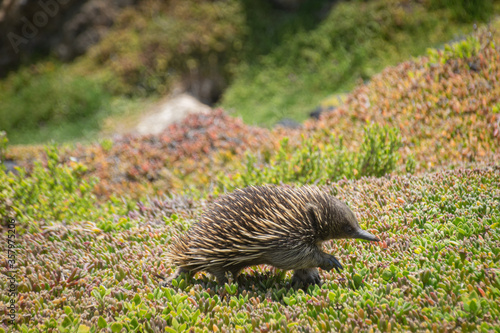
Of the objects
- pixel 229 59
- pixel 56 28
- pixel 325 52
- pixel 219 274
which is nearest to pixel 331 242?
pixel 219 274

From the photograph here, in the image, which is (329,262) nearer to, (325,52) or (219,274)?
(219,274)

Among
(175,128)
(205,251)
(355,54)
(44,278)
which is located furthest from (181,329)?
(355,54)

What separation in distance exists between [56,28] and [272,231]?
20060 millimetres

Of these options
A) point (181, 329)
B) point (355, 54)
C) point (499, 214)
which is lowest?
point (181, 329)

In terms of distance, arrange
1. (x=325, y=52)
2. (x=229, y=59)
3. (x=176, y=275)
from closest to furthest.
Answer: (x=176, y=275)
(x=325, y=52)
(x=229, y=59)

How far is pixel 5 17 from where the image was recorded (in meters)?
17.9

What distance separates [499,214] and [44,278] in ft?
15.3

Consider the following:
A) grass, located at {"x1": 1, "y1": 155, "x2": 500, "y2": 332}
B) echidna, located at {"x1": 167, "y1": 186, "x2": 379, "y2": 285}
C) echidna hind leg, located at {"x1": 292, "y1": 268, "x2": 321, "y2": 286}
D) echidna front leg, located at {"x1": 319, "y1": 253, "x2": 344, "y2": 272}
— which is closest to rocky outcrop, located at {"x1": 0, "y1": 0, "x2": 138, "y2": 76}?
grass, located at {"x1": 1, "y1": 155, "x2": 500, "y2": 332}

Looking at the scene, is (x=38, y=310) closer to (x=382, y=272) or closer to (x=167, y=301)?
(x=167, y=301)

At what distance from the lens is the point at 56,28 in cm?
1928

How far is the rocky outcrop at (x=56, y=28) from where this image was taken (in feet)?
60.9

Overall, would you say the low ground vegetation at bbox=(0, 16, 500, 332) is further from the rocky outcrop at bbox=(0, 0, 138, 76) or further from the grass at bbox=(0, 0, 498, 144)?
the rocky outcrop at bbox=(0, 0, 138, 76)

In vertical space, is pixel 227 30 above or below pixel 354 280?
above

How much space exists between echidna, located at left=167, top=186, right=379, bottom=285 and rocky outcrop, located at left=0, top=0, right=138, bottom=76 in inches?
708
